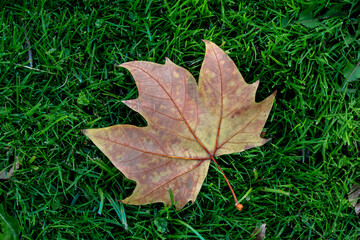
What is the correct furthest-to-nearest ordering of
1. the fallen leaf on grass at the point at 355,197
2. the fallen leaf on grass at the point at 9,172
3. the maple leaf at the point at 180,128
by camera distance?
the fallen leaf on grass at the point at 355,197 < the fallen leaf on grass at the point at 9,172 < the maple leaf at the point at 180,128

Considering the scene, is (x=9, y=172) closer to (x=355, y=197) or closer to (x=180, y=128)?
(x=180, y=128)

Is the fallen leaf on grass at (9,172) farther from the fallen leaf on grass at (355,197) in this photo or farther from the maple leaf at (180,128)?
the fallen leaf on grass at (355,197)

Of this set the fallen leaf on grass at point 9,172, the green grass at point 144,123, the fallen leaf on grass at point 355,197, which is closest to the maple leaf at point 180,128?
the green grass at point 144,123

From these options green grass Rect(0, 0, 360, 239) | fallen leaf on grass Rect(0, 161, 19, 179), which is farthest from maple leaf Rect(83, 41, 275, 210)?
fallen leaf on grass Rect(0, 161, 19, 179)

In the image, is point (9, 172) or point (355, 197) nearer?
point (9, 172)

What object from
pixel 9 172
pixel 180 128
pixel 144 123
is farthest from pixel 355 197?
pixel 9 172

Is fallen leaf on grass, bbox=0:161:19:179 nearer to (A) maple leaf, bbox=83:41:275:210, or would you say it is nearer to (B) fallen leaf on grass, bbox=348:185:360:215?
(A) maple leaf, bbox=83:41:275:210
